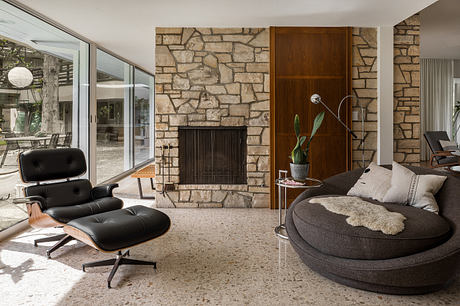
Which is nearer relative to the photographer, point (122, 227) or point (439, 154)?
point (122, 227)

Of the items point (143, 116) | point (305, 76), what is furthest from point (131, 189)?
point (305, 76)

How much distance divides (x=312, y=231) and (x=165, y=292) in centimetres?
111

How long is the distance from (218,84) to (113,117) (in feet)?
9.21

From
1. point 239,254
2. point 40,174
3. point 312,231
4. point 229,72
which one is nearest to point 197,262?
point 239,254

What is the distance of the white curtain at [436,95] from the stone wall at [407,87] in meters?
4.63

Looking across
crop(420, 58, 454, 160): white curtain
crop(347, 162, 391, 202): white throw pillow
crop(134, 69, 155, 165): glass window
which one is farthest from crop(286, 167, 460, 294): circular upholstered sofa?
crop(420, 58, 454, 160): white curtain

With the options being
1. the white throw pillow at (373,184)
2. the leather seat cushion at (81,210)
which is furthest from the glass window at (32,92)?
the white throw pillow at (373,184)

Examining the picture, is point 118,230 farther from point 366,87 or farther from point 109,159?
point 109,159

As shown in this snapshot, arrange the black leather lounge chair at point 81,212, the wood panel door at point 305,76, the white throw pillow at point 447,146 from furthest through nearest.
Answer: the white throw pillow at point 447,146 → the wood panel door at point 305,76 → the black leather lounge chair at point 81,212

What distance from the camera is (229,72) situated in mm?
4465

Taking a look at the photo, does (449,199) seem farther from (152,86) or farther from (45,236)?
(152,86)

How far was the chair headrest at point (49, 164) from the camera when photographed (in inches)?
117

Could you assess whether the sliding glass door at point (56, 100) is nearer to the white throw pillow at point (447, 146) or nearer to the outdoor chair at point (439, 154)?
the outdoor chair at point (439, 154)

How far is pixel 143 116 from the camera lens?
320 inches
